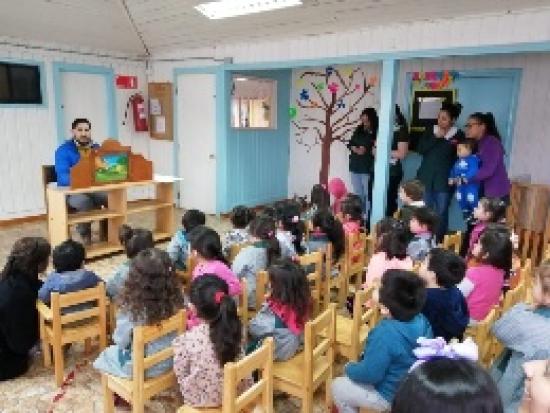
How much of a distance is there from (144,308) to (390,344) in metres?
1.02

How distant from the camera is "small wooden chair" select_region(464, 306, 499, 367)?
1855 mm

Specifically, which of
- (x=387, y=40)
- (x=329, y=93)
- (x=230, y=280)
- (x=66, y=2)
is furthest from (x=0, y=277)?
(x=329, y=93)

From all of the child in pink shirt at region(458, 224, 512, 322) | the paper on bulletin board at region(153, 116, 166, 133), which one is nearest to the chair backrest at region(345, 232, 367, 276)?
the child in pink shirt at region(458, 224, 512, 322)

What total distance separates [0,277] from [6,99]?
356 cm

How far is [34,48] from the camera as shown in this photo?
17.4 feet

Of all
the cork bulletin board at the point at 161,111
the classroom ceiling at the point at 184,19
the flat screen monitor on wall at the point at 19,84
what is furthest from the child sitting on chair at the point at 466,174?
the flat screen monitor on wall at the point at 19,84

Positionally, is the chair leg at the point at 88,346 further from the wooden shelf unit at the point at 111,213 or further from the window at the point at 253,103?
the window at the point at 253,103

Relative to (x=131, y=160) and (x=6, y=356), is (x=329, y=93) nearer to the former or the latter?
(x=131, y=160)

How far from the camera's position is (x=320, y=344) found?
77.6 inches

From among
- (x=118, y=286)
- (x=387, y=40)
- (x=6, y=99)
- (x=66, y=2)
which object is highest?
(x=66, y=2)

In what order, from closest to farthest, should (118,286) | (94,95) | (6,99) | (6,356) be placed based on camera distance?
(6,356) < (118,286) < (6,99) < (94,95)

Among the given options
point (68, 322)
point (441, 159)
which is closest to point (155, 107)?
point (441, 159)

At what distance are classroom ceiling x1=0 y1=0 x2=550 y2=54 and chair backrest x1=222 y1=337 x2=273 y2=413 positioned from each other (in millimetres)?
3334

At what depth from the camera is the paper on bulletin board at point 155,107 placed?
6.52 m
